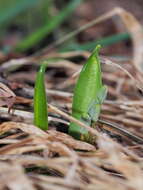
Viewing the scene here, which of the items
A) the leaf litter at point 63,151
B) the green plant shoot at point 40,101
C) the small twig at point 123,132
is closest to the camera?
the leaf litter at point 63,151

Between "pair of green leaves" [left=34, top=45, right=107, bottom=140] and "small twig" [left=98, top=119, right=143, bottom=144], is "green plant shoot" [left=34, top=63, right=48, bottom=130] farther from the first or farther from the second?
"small twig" [left=98, top=119, right=143, bottom=144]

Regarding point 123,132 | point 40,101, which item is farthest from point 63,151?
point 123,132

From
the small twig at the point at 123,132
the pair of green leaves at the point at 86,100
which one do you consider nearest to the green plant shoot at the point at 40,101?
the pair of green leaves at the point at 86,100

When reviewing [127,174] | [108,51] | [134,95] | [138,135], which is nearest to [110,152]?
[127,174]

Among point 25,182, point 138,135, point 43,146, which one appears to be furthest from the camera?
point 138,135

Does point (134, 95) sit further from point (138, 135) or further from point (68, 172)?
point (68, 172)

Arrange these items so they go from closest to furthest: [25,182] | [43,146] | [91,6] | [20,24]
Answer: [25,182]
[43,146]
[20,24]
[91,6]

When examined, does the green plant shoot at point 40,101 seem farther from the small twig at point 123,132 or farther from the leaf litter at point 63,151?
the small twig at point 123,132
